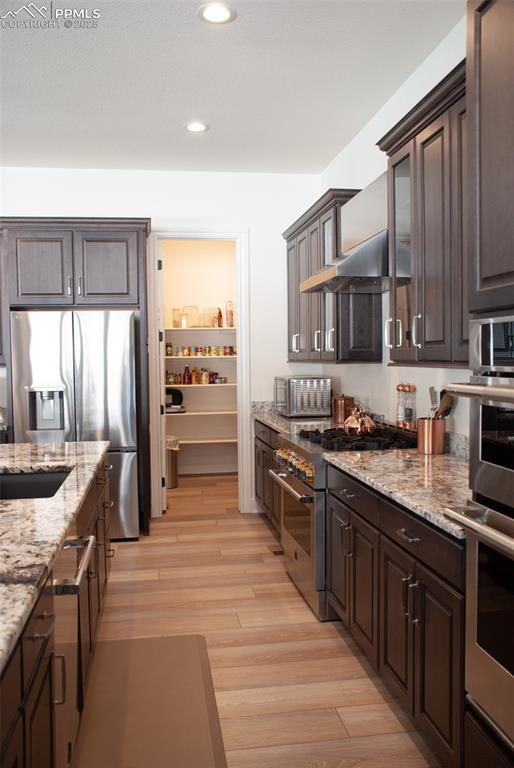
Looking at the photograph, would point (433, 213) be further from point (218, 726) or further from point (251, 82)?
point (218, 726)

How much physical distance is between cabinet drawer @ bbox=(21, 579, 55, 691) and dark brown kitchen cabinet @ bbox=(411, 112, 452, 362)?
1690mm

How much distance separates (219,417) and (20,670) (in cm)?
640

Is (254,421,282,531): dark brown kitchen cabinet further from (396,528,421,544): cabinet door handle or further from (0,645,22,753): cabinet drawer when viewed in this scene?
(0,645,22,753): cabinet drawer

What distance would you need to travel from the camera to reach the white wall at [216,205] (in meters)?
5.26

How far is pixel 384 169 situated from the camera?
13.3 feet

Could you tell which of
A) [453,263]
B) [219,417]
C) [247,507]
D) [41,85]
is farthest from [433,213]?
[219,417]

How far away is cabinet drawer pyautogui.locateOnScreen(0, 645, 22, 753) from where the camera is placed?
1084 mm

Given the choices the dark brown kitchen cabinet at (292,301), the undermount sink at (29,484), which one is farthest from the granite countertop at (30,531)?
A: the dark brown kitchen cabinet at (292,301)

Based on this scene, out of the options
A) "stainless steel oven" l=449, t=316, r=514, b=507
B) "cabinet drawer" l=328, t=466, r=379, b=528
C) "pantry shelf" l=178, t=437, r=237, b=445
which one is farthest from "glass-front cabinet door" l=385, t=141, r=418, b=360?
"pantry shelf" l=178, t=437, r=237, b=445

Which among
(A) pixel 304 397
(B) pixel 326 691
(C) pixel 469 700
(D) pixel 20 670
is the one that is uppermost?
(A) pixel 304 397

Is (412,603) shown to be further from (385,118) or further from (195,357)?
(195,357)

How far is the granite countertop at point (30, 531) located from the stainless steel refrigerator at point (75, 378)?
63.7 inches

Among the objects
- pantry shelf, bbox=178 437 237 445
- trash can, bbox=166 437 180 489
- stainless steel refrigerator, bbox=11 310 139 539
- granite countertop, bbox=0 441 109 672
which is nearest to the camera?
granite countertop, bbox=0 441 109 672

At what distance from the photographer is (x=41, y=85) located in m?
3.68
